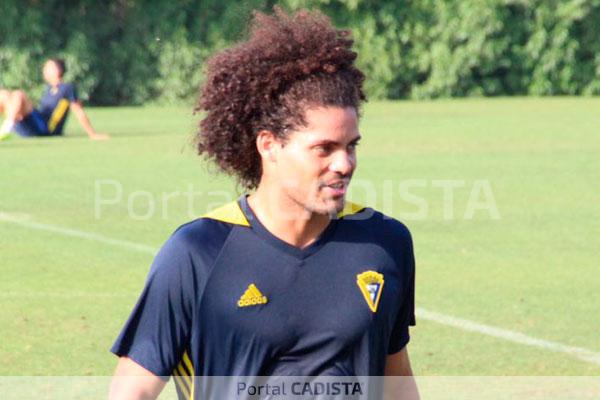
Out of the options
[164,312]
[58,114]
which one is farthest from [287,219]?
[58,114]

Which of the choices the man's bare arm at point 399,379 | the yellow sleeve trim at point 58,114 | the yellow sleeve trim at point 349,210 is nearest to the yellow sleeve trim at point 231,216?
the yellow sleeve trim at point 349,210

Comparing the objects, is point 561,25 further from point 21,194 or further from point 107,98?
point 21,194

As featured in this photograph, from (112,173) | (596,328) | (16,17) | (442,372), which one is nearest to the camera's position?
(442,372)

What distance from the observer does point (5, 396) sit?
7113 millimetres

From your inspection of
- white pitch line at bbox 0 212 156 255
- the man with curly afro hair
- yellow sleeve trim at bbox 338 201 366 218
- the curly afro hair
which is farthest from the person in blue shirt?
the man with curly afro hair

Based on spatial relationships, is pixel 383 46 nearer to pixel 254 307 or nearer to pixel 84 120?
pixel 84 120

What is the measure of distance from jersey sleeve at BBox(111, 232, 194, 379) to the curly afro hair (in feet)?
1.46

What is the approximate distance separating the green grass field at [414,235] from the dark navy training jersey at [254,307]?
53 cm

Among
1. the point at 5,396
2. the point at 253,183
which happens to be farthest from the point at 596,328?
the point at 253,183

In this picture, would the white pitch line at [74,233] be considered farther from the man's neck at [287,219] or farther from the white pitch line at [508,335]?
the man's neck at [287,219]

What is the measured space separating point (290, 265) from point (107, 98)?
35096 mm

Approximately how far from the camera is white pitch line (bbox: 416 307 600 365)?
8.05 m

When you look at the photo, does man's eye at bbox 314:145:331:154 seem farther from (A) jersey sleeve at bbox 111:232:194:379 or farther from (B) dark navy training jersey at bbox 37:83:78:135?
(B) dark navy training jersey at bbox 37:83:78:135

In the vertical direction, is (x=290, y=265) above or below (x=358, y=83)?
below
